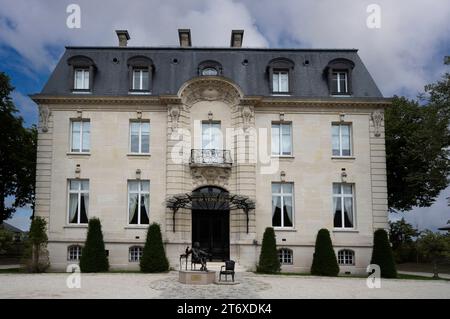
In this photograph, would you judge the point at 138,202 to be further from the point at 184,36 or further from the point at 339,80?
the point at 339,80

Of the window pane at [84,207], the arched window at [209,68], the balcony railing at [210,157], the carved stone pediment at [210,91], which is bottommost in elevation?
the window pane at [84,207]

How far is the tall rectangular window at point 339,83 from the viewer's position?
2708cm

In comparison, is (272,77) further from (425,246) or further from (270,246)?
(425,246)

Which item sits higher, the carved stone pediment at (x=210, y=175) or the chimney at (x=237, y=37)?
the chimney at (x=237, y=37)

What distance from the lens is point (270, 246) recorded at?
23781 mm

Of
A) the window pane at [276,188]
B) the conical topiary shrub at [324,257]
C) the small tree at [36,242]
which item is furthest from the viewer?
the window pane at [276,188]

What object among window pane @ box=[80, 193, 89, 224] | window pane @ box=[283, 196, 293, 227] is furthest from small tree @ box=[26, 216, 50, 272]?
window pane @ box=[283, 196, 293, 227]

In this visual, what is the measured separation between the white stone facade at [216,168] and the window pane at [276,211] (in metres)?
0.38

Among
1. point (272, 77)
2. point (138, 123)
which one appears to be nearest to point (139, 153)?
point (138, 123)

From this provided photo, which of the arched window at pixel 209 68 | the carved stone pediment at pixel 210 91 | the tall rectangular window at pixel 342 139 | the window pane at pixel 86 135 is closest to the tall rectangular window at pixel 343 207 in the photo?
the tall rectangular window at pixel 342 139

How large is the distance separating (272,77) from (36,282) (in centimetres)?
1607

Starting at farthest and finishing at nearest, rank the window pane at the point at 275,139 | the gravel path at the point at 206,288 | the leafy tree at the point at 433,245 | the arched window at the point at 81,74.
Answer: the arched window at the point at 81,74 < the window pane at the point at 275,139 < the leafy tree at the point at 433,245 < the gravel path at the point at 206,288

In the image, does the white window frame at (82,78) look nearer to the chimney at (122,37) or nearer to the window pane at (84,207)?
the chimney at (122,37)

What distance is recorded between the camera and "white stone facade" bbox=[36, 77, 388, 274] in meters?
25.4
